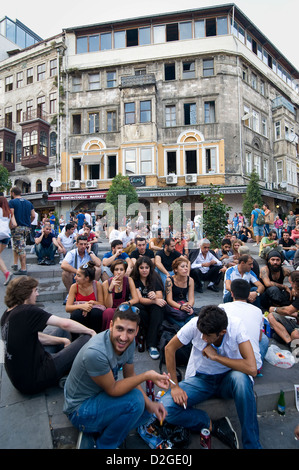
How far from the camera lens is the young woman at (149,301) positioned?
13.1 ft

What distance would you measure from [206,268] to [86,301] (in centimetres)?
377

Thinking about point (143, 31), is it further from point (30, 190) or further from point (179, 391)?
point (179, 391)

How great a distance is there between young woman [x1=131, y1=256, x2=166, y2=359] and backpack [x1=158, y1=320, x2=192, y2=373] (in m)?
0.10

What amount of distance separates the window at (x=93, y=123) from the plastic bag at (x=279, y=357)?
80.5ft

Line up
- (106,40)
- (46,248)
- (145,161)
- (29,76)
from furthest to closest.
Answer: (29,76) → (106,40) → (145,161) → (46,248)

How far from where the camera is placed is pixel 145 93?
2292 centimetres

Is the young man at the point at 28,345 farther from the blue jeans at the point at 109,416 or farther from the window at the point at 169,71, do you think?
the window at the point at 169,71

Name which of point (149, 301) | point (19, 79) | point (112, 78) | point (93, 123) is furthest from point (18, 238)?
point (19, 79)

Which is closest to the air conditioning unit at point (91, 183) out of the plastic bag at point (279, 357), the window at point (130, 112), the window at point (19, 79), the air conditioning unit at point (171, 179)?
the window at point (130, 112)

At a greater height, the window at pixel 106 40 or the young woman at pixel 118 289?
the window at pixel 106 40

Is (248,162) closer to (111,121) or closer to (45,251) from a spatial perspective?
(111,121)

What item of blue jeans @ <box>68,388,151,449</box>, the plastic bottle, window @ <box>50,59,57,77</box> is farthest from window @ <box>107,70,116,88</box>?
blue jeans @ <box>68,388,151,449</box>

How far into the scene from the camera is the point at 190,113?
23484 millimetres

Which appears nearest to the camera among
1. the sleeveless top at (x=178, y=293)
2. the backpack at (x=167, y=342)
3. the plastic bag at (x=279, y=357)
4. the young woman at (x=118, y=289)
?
the backpack at (x=167, y=342)
